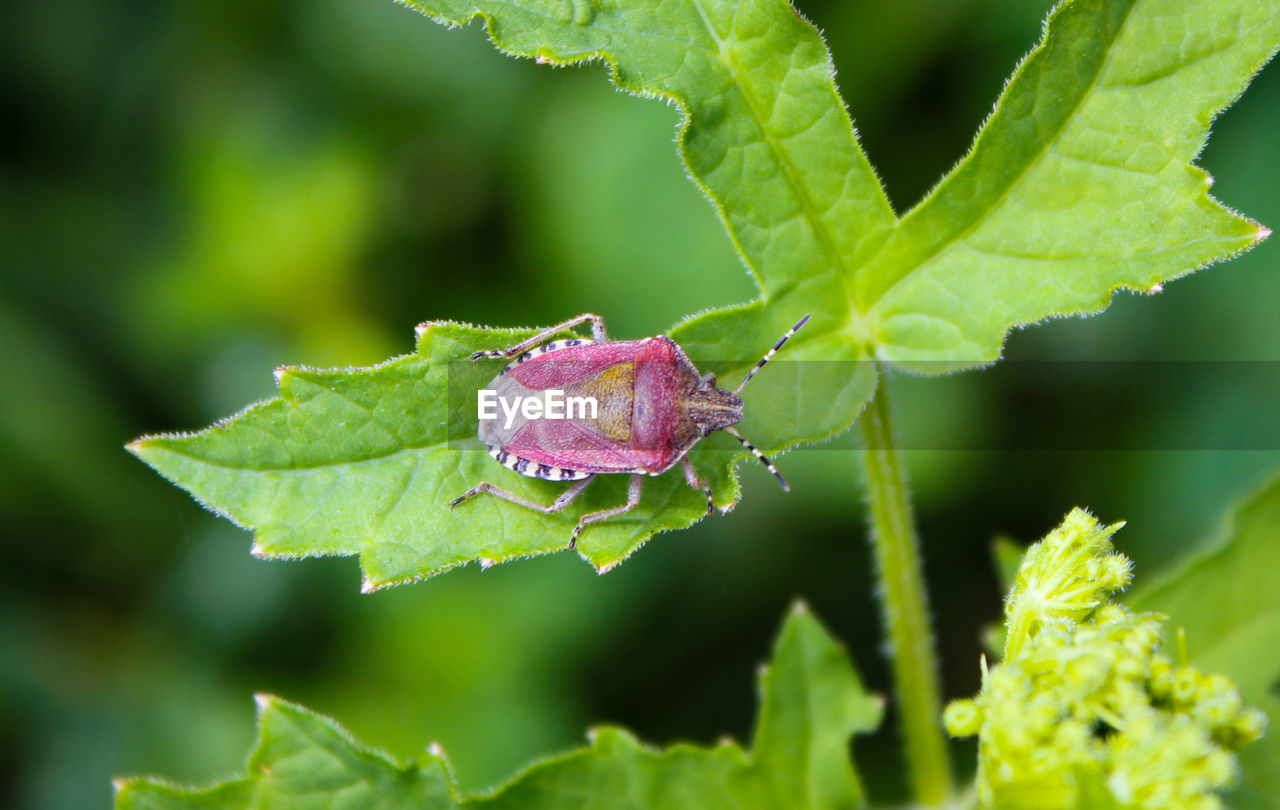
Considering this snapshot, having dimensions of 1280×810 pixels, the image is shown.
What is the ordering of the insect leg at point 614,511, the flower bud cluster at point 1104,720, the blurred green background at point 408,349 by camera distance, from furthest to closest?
the blurred green background at point 408,349 → the insect leg at point 614,511 → the flower bud cluster at point 1104,720

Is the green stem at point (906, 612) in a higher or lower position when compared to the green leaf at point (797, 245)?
lower

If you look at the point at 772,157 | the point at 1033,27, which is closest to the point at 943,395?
the point at 1033,27

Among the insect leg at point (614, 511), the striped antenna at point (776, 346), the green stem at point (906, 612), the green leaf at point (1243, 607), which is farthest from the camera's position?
the green leaf at point (1243, 607)

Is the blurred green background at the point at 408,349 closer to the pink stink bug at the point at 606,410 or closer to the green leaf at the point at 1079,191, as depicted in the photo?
the pink stink bug at the point at 606,410

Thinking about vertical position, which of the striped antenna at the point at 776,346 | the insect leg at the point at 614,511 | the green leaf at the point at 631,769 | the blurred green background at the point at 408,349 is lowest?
the green leaf at the point at 631,769

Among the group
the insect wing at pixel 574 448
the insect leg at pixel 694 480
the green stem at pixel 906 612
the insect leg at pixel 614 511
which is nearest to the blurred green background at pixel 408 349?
the green stem at pixel 906 612

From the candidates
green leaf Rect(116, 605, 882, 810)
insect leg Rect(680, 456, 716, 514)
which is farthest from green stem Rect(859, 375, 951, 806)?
insect leg Rect(680, 456, 716, 514)

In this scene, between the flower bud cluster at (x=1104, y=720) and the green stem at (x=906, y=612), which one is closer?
the flower bud cluster at (x=1104, y=720)
